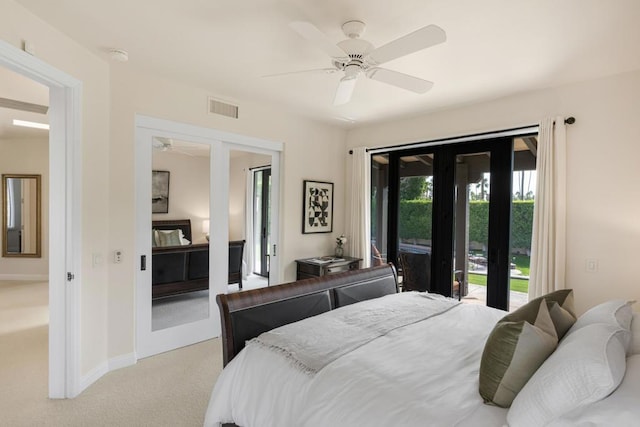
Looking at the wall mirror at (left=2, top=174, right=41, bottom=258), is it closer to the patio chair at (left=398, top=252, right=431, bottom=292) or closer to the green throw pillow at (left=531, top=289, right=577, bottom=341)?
the patio chair at (left=398, top=252, right=431, bottom=292)

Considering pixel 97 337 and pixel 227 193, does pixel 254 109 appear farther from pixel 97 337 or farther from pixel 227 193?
pixel 97 337

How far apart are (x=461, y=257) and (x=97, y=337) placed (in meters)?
3.84

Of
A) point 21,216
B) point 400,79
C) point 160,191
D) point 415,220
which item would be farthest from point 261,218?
point 21,216

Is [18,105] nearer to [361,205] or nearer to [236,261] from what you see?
[236,261]

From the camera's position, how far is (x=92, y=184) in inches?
107

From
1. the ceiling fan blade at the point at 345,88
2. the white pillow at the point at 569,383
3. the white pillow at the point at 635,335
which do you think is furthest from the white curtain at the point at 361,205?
the white pillow at the point at 569,383

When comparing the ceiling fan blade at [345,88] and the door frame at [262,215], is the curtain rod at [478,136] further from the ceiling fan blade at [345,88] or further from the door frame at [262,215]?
the ceiling fan blade at [345,88]

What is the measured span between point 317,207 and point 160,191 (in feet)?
6.87

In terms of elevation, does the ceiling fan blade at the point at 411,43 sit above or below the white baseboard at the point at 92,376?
above

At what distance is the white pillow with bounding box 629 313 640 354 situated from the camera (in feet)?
4.67

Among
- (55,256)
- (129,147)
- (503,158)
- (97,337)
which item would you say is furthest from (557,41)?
(97,337)

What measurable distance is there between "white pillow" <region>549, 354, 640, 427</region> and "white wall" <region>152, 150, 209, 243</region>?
3308 millimetres

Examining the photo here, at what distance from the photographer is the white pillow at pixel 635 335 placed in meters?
1.42

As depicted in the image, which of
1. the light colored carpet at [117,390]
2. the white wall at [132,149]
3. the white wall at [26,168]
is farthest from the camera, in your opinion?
the white wall at [26,168]
